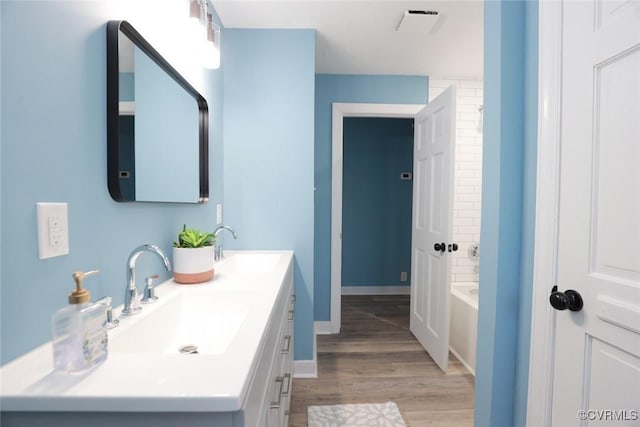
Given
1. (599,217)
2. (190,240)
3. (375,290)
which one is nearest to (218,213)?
(190,240)

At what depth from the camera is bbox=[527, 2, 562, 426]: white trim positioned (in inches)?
40.3

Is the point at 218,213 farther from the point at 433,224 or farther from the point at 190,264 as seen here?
the point at 433,224

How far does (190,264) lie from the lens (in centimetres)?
131

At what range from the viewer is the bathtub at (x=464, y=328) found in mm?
2252

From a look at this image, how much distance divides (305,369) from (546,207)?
186 cm

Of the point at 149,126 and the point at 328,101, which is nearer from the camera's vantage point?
the point at 149,126

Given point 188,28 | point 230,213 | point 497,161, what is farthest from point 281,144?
point 497,161

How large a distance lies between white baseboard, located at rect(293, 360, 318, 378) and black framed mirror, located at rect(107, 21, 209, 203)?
Result: 1.37 metres

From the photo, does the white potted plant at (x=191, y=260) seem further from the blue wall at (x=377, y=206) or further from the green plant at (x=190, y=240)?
the blue wall at (x=377, y=206)

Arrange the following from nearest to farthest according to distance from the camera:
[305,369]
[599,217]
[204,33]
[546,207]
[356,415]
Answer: [599,217] < [546,207] < [204,33] < [356,415] < [305,369]

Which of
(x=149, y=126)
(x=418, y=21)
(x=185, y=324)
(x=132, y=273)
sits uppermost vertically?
(x=418, y=21)

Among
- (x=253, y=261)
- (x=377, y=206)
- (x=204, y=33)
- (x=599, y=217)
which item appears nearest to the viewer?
(x=599, y=217)

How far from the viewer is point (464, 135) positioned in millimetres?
2895


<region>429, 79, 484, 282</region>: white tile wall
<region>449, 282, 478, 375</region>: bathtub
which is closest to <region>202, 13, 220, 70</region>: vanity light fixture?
<region>429, 79, 484, 282</region>: white tile wall
